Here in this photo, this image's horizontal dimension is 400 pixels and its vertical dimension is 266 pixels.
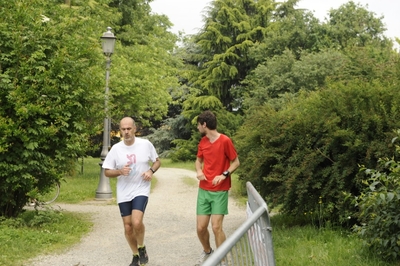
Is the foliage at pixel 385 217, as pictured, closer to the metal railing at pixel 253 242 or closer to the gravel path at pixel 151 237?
the metal railing at pixel 253 242

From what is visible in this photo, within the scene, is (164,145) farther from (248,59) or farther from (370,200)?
(370,200)

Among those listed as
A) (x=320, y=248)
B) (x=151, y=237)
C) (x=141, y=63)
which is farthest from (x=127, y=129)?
(x=141, y=63)

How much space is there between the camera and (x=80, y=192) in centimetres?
1770

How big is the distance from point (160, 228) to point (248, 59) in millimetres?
35730

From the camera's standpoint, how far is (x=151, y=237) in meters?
10.1

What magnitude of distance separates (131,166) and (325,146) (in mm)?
3020

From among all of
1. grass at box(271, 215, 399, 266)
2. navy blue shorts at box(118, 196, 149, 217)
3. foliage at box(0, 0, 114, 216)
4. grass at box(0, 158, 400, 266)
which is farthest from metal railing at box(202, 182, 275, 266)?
foliage at box(0, 0, 114, 216)

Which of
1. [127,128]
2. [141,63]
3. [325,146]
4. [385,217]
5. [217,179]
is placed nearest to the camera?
[385,217]

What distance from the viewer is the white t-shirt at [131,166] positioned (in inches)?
284

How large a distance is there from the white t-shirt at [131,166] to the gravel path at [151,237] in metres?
1.15

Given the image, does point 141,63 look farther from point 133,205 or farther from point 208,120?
point 208,120

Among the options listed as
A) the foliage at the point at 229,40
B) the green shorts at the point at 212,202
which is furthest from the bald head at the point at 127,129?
the foliage at the point at 229,40

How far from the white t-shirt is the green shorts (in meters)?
0.72

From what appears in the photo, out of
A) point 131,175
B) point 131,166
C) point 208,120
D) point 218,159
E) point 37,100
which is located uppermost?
point 37,100
